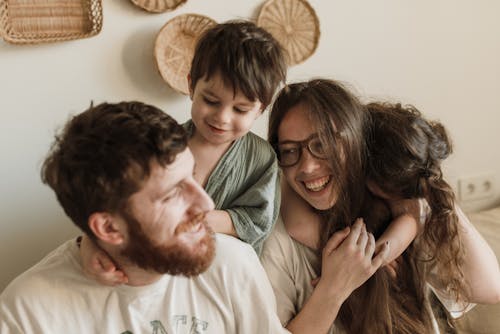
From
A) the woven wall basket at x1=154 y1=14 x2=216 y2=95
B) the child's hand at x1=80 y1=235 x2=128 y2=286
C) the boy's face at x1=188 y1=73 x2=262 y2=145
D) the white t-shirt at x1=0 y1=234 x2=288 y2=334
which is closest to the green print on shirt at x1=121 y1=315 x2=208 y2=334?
the white t-shirt at x1=0 y1=234 x2=288 y2=334

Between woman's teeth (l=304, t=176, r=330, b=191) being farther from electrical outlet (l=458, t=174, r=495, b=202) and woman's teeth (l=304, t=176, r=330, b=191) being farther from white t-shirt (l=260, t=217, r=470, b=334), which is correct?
electrical outlet (l=458, t=174, r=495, b=202)

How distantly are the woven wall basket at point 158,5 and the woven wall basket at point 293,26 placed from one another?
1.02ft

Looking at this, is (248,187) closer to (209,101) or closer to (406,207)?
(209,101)

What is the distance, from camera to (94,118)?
1057 mm

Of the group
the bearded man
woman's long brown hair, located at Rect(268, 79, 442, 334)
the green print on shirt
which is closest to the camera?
the bearded man

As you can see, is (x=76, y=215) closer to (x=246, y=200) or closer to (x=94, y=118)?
(x=94, y=118)

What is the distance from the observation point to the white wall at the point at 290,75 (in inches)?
62.6

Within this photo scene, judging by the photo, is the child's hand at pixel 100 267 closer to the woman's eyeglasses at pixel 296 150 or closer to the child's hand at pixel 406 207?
the woman's eyeglasses at pixel 296 150

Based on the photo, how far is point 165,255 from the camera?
3.63 ft

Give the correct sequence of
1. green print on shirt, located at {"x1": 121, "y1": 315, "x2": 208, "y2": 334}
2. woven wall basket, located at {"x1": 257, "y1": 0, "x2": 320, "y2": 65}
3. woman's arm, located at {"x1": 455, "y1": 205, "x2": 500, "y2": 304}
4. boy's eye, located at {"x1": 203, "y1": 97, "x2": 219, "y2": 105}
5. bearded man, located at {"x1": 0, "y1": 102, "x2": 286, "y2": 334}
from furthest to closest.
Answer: woven wall basket, located at {"x1": 257, "y1": 0, "x2": 320, "y2": 65}, woman's arm, located at {"x1": 455, "y1": 205, "x2": 500, "y2": 304}, boy's eye, located at {"x1": 203, "y1": 97, "x2": 219, "y2": 105}, green print on shirt, located at {"x1": 121, "y1": 315, "x2": 208, "y2": 334}, bearded man, located at {"x1": 0, "y1": 102, "x2": 286, "y2": 334}

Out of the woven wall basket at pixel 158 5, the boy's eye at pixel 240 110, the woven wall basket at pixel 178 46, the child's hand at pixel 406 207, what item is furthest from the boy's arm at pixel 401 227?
the woven wall basket at pixel 158 5

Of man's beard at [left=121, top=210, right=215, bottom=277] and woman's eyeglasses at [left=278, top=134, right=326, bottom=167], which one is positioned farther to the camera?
woman's eyeglasses at [left=278, top=134, right=326, bottom=167]

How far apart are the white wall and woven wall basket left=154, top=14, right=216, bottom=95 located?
4 centimetres

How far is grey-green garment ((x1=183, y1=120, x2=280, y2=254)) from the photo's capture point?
1.40m
